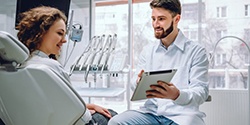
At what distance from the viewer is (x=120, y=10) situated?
12.1ft

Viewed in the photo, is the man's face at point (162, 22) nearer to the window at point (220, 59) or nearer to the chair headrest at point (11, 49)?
the chair headrest at point (11, 49)

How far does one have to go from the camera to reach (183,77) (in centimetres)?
174

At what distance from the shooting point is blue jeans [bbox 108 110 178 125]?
1.62 m

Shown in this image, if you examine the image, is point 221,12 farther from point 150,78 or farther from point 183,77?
point 150,78

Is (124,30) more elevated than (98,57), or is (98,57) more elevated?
(124,30)

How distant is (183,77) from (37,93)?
3.47ft

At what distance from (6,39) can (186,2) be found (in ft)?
9.55

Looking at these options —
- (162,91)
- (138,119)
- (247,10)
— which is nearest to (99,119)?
(138,119)

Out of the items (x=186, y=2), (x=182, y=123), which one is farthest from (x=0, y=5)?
(x=186, y=2)

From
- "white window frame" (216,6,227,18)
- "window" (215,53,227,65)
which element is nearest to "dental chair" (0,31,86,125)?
"window" (215,53,227,65)

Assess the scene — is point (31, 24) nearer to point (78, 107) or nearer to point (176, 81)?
point (78, 107)

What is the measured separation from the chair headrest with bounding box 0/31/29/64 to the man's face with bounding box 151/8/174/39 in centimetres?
111

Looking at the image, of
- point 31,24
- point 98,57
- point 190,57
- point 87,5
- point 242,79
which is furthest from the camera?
point 87,5

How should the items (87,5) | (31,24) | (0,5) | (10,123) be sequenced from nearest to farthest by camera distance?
(10,123), (31,24), (0,5), (87,5)
